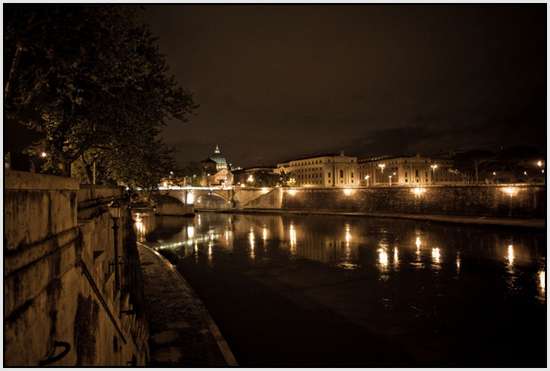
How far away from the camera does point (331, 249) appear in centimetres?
3022

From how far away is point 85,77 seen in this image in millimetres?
8891

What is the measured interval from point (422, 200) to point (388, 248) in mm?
31163

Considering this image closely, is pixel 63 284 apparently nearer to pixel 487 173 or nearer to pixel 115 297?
pixel 115 297

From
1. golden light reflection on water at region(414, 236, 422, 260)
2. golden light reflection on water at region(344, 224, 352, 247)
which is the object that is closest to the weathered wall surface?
golden light reflection on water at region(344, 224, 352, 247)

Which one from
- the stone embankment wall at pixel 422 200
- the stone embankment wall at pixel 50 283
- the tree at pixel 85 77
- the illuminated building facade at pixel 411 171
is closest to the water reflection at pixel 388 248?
the stone embankment wall at pixel 422 200

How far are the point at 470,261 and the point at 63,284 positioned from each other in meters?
27.0

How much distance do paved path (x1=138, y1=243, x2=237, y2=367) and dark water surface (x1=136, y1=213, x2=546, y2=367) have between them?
1771mm

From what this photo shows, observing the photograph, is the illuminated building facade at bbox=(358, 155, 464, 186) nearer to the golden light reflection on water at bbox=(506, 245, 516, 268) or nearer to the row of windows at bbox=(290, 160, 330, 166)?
the row of windows at bbox=(290, 160, 330, 166)

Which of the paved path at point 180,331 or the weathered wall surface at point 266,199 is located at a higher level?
the weathered wall surface at point 266,199

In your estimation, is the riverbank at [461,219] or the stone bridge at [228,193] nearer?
the riverbank at [461,219]

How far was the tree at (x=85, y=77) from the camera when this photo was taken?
6.96 meters

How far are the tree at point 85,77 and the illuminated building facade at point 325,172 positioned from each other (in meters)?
101

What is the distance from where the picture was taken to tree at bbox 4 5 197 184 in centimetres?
696

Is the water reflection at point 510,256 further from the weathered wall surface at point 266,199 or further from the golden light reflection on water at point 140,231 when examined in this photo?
the weathered wall surface at point 266,199
